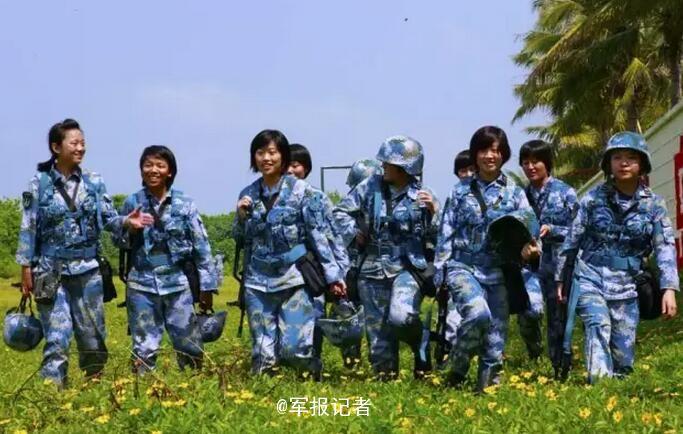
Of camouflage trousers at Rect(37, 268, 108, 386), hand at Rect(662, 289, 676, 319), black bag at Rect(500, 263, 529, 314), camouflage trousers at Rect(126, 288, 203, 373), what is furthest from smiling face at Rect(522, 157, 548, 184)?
camouflage trousers at Rect(37, 268, 108, 386)

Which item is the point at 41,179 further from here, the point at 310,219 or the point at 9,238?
the point at 9,238

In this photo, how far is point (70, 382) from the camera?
8000mm

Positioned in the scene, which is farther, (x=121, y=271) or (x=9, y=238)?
(x=9, y=238)

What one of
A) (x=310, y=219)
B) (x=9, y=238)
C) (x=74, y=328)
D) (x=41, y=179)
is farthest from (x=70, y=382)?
(x=9, y=238)

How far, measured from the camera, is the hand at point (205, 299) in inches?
310

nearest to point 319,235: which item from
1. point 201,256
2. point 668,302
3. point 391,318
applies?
point 391,318

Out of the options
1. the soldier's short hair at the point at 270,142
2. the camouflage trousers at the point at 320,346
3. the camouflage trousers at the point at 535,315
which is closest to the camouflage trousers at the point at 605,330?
the camouflage trousers at the point at 535,315

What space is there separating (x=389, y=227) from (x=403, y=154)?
0.54m

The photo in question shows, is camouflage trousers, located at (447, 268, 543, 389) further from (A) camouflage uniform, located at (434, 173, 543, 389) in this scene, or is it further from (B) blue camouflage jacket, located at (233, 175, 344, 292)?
(B) blue camouflage jacket, located at (233, 175, 344, 292)

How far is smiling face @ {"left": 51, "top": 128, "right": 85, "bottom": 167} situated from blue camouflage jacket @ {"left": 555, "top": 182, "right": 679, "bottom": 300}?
3574 mm

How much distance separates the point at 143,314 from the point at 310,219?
4.55ft

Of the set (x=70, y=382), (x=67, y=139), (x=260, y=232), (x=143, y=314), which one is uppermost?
(x=67, y=139)

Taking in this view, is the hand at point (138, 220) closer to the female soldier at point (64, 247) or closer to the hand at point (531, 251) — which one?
the female soldier at point (64, 247)

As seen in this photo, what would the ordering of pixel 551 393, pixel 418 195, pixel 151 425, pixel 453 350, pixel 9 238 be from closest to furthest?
pixel 151 425
pixel 551 393
pixel 453 350
pixel 418 195
pixel 9 238
